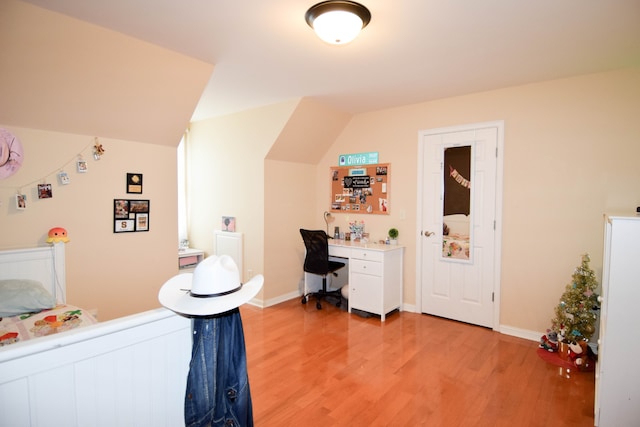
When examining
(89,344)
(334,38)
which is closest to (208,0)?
(334,38)

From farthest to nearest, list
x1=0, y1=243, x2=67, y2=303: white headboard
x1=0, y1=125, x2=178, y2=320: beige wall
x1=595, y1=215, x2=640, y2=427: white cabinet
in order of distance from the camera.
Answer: x1=0, y1=125, x2=178, y2=320: beige wall < x1=0, y1=243, x2=67, y2=303: white headboard < x1=595, y1=215, x2=640, y2=427: white cabinet

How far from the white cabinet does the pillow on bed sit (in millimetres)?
3543

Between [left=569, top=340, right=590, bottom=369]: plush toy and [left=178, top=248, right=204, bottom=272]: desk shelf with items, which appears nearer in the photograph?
[left=569, top=340, right=590, bottom=369]: plush toy

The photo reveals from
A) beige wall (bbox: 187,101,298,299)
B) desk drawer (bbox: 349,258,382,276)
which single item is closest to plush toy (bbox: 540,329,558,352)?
desk drawer (bbox: 349,258,382,276)

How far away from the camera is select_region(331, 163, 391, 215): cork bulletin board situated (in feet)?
14.1

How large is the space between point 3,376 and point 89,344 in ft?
0.72

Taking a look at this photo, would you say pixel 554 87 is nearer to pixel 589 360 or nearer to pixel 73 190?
pixel 589 360

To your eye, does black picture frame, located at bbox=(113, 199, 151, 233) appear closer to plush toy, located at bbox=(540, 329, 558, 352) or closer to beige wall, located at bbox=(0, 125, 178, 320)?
beige wall, located at bbox=(0, 125, 178, 320)

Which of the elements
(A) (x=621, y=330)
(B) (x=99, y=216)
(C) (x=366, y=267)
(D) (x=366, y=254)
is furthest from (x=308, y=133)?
(A) (x=621, y=330)

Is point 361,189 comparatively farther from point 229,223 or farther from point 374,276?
point 229,223

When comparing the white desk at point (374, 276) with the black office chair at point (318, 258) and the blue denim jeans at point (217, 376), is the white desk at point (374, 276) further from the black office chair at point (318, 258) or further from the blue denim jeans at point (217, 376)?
the blue denim jeans at point (217, 376)

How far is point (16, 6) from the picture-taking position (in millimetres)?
1929

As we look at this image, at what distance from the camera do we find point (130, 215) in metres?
3.16

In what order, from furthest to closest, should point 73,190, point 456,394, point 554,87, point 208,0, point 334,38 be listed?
point 554,87, point 73,190, point 456,394, point 334,38, point 208,0
